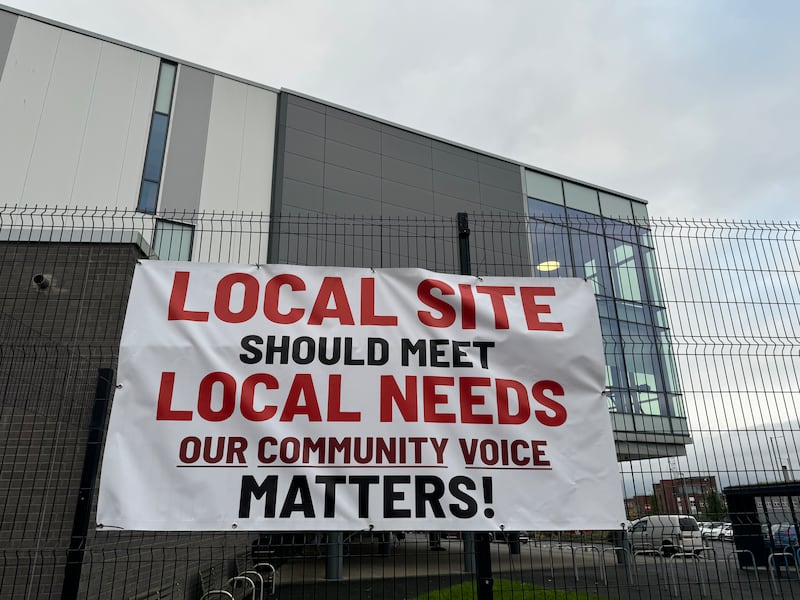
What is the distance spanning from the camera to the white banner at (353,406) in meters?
4.14

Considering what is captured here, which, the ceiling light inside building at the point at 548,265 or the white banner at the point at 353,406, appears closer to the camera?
the white banner at the point at 353,406

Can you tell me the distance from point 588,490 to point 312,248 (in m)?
7.97

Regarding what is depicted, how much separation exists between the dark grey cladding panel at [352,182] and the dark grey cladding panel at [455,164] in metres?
2.72

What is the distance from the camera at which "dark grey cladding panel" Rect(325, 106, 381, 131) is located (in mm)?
18497

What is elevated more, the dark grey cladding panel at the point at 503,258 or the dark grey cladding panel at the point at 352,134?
the dark grey cladding panel at the point at 352,134

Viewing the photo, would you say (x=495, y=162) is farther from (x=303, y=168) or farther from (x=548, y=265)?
(x=548, y=265)

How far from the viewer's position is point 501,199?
20.5 m

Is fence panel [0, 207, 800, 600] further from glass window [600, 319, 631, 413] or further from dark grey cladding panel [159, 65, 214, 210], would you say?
dark grey cladding panel [159, 65, 214, 210]

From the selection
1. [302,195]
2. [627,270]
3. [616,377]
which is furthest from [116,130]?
[616,377]

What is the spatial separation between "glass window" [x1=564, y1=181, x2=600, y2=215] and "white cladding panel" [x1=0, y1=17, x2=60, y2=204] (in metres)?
17.6

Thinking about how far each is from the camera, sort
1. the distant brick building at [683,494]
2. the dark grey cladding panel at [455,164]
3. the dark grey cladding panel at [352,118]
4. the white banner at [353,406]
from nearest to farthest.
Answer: the white banner at [353,406]
the distant brick building at [683,494]
the dark grey cladding panel at [352,118]
the dark grey cladding panel at [455,164]

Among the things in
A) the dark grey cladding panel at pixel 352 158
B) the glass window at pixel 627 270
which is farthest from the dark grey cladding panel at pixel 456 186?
the glass window at pixel 627 270

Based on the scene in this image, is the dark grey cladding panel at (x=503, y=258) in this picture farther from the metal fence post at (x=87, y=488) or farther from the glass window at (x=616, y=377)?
the metal fence post at (x=87, y=488)

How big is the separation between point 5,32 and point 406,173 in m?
11.8
